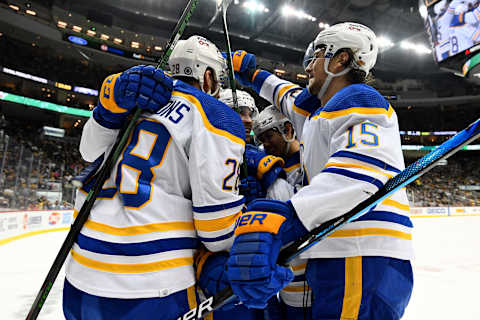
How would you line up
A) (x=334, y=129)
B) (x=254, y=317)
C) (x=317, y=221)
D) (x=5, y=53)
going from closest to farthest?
(x=317, y=221) → (x=334, y=129) → (x=254, y=317) → (x=5, y=53)

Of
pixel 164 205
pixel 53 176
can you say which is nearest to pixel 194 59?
pixel 164 205

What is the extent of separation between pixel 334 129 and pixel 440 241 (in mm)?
6280

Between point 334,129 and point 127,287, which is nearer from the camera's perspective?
point 127,287

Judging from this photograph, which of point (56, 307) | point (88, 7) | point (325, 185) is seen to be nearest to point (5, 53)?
point (88, 7)

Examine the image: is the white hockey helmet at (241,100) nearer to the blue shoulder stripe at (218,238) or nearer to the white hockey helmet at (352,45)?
the white hockey helmet at (352,45)

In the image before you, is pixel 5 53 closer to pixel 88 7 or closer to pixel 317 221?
pixel 88 7

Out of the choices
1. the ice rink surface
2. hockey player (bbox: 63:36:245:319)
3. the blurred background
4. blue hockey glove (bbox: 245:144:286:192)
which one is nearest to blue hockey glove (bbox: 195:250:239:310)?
hockey player (bbox: 63:36:245:319)

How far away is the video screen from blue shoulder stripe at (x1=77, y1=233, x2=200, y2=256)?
677cm

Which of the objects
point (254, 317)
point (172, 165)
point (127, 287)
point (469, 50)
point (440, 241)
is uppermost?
point (469, 50)

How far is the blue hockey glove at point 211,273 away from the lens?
103 cm

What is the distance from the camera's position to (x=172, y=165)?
41.9 inches

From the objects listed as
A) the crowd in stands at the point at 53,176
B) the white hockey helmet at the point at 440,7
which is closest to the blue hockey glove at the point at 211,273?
the crowd in stands at the point at 53,176

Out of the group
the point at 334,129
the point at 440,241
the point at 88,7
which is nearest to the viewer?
the point at 334,129

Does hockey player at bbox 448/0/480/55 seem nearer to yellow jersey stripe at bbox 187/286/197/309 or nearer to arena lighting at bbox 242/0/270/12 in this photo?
yellow jersey stripe at bbox 187/286/197/309
